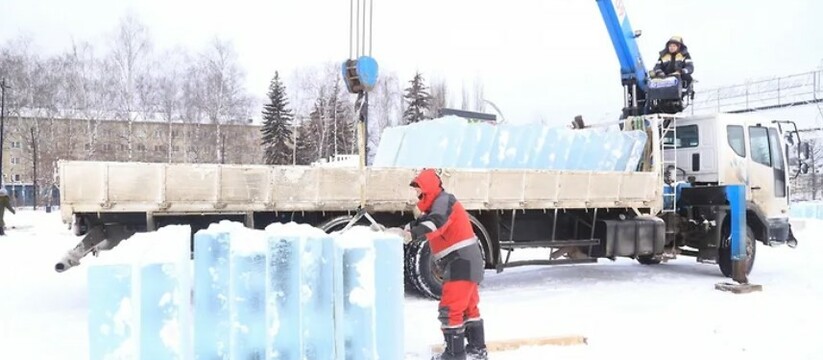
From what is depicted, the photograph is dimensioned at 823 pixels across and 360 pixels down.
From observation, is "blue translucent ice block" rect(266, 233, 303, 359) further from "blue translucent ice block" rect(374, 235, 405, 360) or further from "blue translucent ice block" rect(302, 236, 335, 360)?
"blue translucent ice block" rect(374, 235, 405, 360)

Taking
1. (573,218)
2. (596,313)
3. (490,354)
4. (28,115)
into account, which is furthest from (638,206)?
(28,115)

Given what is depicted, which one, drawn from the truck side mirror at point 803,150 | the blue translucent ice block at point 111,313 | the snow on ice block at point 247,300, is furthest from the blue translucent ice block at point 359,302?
the truck side mirror at point 803,150

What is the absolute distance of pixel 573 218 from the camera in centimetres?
930

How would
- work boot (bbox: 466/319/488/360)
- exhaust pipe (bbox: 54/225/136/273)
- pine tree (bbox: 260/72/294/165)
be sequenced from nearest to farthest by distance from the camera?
work boot (bbox: 466/319/488/360) → exhaust pipe (bbox: 54/225/136/273) → pine tree (bbox: 260/72/294/165)

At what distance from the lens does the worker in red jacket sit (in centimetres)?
473

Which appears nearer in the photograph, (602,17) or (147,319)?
(147,319)

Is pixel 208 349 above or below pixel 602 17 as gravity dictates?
below

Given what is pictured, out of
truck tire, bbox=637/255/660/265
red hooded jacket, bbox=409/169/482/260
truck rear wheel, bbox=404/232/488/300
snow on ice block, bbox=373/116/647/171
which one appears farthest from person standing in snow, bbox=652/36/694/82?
red hooded jacket, bbox=409/169/482/260

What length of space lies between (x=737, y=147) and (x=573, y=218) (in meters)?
3.14

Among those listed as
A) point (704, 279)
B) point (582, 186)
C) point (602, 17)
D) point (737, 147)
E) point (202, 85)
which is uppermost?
point (202, 85)

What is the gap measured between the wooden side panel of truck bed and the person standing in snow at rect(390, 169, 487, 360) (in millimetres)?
2517

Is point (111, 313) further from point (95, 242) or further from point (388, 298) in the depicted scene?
point (95, 242)

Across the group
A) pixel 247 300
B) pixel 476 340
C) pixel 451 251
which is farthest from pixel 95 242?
pixel 476 340

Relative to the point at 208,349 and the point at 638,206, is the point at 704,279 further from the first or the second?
the point at 208,349
